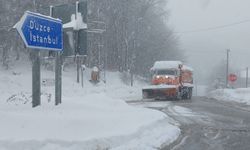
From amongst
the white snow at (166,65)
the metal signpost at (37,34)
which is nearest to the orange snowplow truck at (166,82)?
the white snow at (166,65)

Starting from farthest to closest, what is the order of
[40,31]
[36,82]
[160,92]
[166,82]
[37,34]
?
[166,82]
[160,92]
[36,82]
[40,31]
[37,34]

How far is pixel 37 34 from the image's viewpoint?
12.8 metres

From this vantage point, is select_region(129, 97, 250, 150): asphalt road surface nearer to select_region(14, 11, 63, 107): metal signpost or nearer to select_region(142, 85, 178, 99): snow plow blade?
select_region(14, 11, 63, 107): metal signpost

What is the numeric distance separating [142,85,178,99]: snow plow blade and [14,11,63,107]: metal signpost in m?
24.7

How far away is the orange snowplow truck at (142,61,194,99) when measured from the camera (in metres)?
39.4

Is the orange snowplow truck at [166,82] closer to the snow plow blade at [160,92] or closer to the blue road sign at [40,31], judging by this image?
the snow plow blade at [160,92]

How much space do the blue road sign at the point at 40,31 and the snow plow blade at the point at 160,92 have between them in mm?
25446

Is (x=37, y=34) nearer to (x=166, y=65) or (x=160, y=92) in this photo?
(x=160, y=92)

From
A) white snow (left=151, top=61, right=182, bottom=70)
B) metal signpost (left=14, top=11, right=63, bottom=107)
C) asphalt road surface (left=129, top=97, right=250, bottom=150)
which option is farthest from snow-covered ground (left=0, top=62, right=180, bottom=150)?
white snow (left=151, top=61, right=182, bottom=70)

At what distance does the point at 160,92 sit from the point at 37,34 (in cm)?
2712

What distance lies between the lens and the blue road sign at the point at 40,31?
1215cm

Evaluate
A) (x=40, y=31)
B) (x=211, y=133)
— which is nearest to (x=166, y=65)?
(x=211, y=133)

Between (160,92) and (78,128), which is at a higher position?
(78,128)

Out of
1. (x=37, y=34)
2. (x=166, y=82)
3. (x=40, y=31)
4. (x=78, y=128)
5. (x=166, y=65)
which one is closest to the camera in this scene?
(x=78, y=128)
